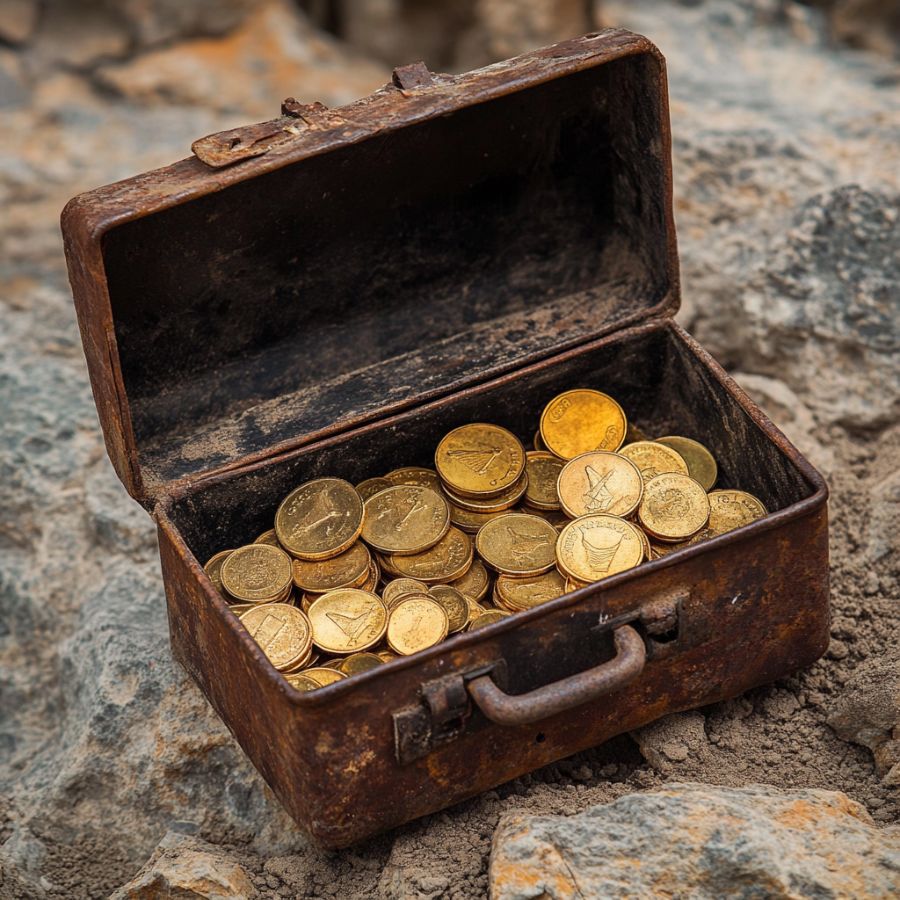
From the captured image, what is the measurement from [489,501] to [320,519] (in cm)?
46

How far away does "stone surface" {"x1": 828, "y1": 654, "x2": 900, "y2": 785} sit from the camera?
3170 mm

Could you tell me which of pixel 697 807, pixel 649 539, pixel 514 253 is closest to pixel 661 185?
pixel 514 253

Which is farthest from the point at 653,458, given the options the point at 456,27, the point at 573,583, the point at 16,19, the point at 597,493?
the point at 16,19

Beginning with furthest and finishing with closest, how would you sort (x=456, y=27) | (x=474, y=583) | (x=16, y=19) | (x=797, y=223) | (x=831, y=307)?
(x=456, y=27)
(x=16, y=19)
(x=797, y=223)
(x=831, y=307)
(x=474, y=583)

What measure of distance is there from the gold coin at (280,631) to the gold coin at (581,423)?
0.88m

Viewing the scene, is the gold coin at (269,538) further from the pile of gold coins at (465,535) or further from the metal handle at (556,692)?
the metal handle at (556,692)

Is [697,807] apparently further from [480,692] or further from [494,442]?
[494,442]

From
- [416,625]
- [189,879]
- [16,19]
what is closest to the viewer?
[189,879]

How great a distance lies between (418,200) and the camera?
380cm

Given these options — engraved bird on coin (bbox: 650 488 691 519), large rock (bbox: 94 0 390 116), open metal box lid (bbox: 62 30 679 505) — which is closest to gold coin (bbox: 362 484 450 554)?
open metal box lid (bbox: 62 30 679 505)

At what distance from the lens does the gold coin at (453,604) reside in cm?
338

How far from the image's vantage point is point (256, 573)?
3.45m

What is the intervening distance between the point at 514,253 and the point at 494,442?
63cm

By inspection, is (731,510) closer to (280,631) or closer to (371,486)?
(371,486)
